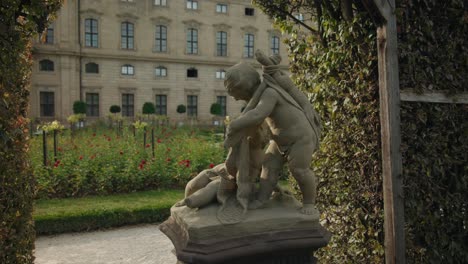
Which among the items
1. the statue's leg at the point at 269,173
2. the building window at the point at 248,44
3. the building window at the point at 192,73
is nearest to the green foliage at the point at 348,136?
the statue's leg at the point at 269,173

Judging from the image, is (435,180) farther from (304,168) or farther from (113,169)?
(113,169)

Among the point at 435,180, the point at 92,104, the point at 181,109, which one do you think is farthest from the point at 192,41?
the point at 435,180

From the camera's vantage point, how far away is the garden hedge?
3543 millimetres

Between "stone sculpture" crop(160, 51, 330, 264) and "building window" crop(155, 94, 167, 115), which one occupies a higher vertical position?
"building window" crop(155, 94, 167, 115)

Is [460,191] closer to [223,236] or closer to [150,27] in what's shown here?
[223,236]

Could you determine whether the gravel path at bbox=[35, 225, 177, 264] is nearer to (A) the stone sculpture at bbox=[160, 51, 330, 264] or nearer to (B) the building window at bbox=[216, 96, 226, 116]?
(A) the stone sculpture at bbox=[160, 51, 330, 264]

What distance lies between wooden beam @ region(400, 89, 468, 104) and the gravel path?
353 centimetres

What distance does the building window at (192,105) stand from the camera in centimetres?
2878

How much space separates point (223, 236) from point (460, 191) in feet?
8.86

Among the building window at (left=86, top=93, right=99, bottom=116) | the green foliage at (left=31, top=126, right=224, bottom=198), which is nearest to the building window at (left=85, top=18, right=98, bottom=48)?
the building window at (left=86, top=93, right=99, bottom=116)

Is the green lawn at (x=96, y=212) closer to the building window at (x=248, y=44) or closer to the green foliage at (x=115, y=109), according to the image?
the green foliage at (x=115, y=109)

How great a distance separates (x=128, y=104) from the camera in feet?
89.1

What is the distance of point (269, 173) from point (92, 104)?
25624 mm

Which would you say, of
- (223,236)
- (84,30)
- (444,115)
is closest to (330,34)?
(444,115)
